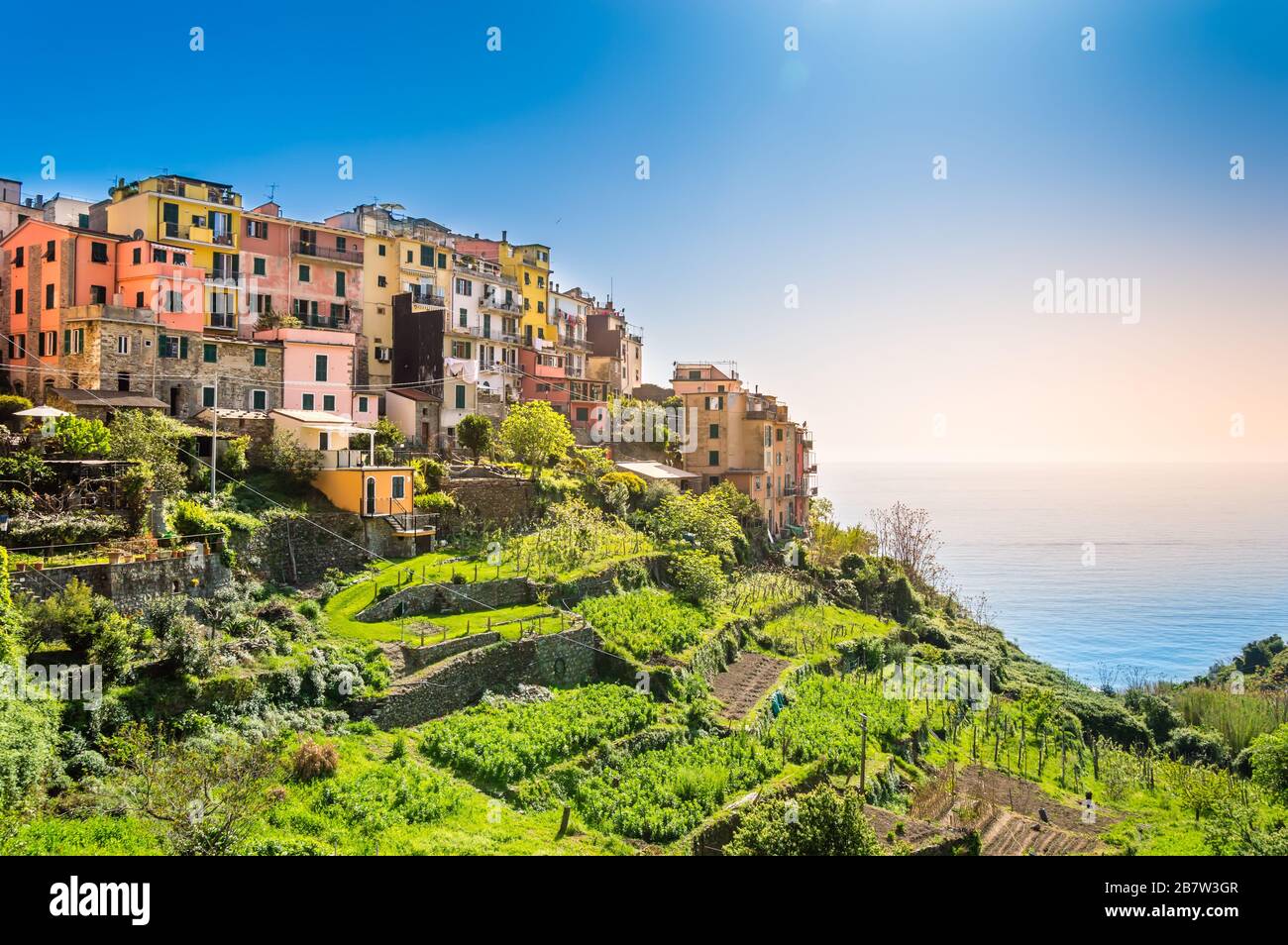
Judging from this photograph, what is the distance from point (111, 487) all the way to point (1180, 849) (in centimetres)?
3162

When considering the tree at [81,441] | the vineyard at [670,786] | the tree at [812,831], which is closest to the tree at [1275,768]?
the vineyard at [670,786]

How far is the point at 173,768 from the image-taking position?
54.1ft

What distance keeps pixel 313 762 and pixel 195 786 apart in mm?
3946

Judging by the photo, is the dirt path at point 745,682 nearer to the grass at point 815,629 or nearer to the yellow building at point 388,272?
the grass at point 815,629

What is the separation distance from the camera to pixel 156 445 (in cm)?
2769

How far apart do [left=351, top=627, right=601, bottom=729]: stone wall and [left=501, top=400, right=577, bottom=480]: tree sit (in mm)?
13664

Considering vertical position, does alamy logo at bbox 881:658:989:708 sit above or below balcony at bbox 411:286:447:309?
below

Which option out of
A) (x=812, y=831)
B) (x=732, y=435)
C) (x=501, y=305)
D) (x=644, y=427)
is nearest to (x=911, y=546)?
(x=732, y=435)

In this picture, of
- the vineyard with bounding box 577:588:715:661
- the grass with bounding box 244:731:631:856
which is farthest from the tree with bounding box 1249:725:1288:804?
the grass with bounding box 244:731:631:856

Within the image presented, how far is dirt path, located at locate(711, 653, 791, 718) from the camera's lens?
30.6 metres

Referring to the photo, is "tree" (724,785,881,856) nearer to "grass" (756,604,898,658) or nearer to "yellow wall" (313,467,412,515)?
"yellow wall" (313,467,412,515)

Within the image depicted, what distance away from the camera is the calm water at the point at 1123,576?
75.1 meters

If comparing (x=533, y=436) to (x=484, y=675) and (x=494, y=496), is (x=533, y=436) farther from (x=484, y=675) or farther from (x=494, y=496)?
(x=484, y=675)
